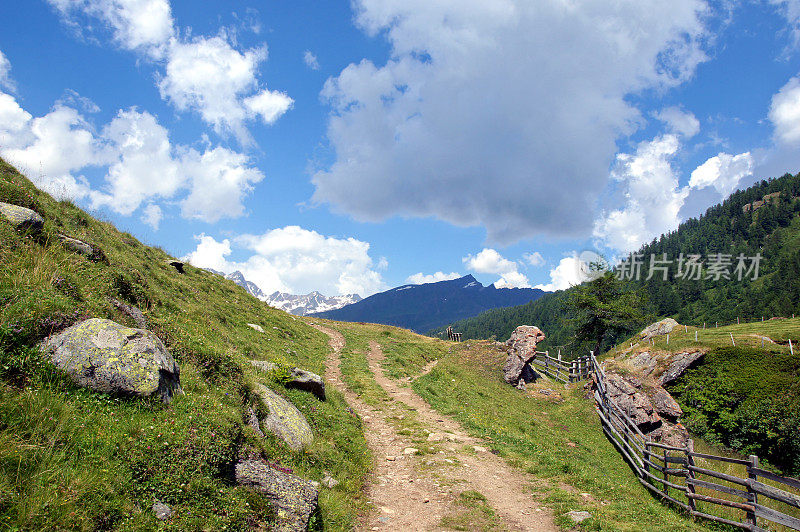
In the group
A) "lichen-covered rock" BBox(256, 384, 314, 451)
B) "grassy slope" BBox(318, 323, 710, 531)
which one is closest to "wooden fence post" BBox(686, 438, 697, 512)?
"grassy slope" BBox(318, 323, 710, 531)

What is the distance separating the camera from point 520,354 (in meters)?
35.2

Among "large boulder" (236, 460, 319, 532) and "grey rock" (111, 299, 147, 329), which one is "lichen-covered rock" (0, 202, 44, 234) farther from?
"large boulder" (236, 460, 319, 532)

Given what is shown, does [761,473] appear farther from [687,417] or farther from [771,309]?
[771,309]

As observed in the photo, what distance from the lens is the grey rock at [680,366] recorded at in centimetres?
3331

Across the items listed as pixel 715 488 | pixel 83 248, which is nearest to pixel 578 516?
pixel 715 488

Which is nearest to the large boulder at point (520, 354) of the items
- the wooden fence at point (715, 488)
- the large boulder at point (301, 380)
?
the wooden fence at point (715, 488)

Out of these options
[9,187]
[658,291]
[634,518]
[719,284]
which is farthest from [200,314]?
[719,284]

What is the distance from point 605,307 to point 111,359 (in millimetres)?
53516

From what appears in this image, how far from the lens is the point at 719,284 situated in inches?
7500

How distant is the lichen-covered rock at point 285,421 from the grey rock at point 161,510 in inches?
147

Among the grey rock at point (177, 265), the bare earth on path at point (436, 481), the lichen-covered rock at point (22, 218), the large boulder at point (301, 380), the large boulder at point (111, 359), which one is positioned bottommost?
the bare earth on path at point (436, 481)

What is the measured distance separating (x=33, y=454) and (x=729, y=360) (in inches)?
1764

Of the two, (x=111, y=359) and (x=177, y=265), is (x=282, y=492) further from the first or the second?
(x=177, y=265)

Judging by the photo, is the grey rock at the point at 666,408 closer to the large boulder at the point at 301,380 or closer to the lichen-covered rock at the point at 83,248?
the large boulder at the point at 301,380
